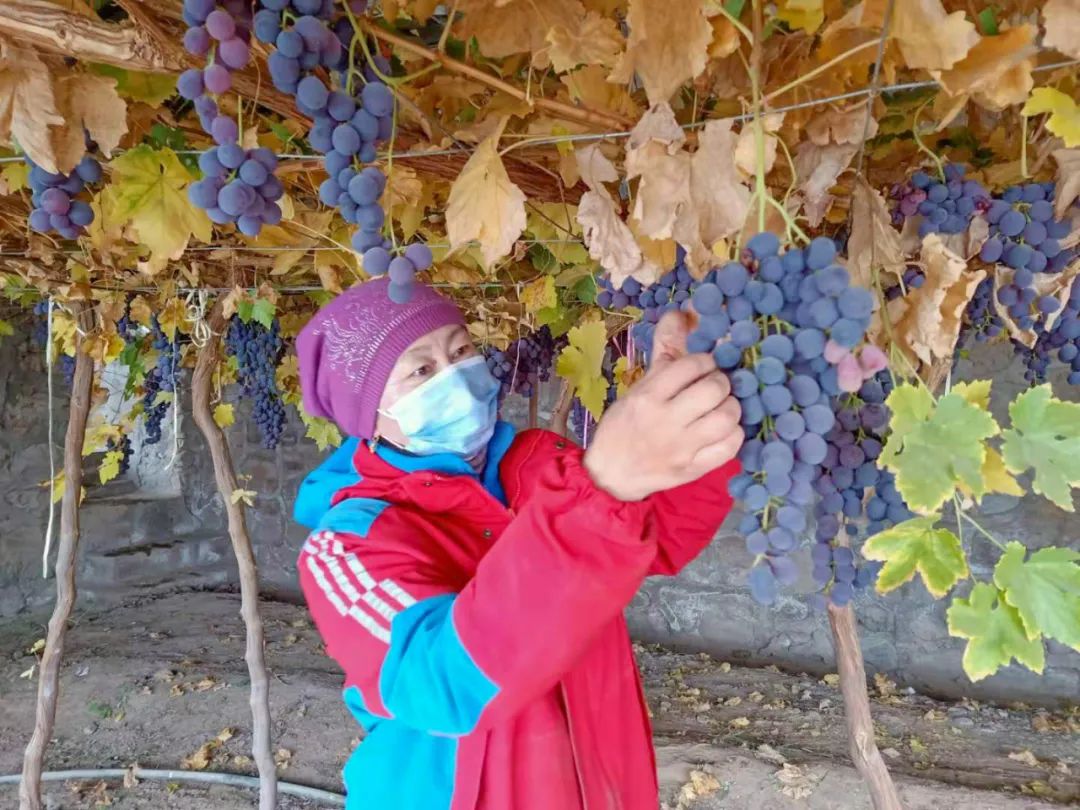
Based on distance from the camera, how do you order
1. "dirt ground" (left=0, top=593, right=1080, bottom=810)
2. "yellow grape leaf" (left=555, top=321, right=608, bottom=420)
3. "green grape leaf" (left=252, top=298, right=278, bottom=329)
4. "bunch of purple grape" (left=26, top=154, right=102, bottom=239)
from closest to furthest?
"bunch of purple grape" (left=26, top=154, right=102, bottom=239), "yellow grape leaf" (left=555, top=321, right=608, bottom=420), "green grape leaf" (left=252, top=298, right=278, bottom=329), "dirt ground" (left=0, top=593, right=1080, bottom=810)

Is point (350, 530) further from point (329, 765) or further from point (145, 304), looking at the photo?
point (329, 765)

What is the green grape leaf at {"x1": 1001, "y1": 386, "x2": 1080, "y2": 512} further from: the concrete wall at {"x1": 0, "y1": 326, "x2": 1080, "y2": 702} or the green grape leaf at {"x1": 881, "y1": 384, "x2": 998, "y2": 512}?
the concrete wall at {"x1": 0, "y1": 326, "x2": 1080, "y2": 702}

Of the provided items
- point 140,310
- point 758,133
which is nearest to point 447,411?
point 758,133

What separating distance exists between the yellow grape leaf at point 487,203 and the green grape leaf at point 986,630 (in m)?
0.64

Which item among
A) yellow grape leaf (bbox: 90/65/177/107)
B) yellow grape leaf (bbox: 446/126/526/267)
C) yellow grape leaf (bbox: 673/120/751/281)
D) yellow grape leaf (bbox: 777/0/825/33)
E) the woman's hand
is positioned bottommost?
the woman's hand

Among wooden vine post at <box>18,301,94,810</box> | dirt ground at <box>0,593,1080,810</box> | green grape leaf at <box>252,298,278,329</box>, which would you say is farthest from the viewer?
dirt ground at <box>0,593,1080,810</box>

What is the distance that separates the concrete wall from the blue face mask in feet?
9.72

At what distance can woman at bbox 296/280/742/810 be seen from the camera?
2.45 feet

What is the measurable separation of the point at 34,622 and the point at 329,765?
2.97m

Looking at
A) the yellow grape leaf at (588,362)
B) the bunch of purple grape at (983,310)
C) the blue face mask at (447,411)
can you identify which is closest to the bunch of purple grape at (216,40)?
the blue face mask at (447,411)

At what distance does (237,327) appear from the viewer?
12.9 feet

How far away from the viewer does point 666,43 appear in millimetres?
804

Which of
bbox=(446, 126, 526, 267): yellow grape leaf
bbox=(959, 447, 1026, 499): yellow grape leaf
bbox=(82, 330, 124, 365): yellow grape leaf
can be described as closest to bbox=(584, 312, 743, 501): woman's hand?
bbox=(959, 447, 1026, 499): yellow grape leaf

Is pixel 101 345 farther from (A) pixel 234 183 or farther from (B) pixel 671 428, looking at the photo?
(B) pixel 671 428
